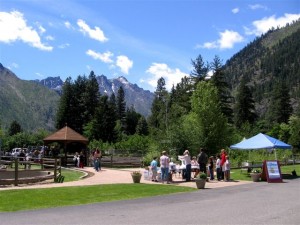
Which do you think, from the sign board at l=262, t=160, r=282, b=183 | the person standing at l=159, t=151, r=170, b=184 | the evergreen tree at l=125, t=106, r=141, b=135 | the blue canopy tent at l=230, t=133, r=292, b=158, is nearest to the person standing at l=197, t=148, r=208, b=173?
the person standing at l=159, t=151, r=170, b=184

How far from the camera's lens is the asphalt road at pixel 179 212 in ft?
35.6

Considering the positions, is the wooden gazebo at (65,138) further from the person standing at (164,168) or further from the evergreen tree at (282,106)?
the evergreen tree at (282,106)

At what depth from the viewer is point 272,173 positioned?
24094 mm

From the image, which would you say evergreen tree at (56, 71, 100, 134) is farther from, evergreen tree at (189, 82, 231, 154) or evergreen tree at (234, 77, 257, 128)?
evergreen tree at (189, 82, 231, 154)

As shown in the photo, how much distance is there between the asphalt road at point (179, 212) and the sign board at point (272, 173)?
7669 millimetres

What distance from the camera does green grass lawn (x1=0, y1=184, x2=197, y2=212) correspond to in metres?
14.2

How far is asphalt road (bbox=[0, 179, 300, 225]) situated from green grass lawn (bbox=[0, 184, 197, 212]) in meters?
1.06

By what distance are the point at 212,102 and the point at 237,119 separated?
151 ft

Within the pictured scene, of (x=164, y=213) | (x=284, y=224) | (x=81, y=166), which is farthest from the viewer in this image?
(x=81, y=166)

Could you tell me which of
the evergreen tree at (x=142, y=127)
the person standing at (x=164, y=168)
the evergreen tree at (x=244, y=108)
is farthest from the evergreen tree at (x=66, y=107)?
the person standing at (x=164, y=168)

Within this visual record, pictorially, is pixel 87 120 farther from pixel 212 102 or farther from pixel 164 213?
pixel 164 213

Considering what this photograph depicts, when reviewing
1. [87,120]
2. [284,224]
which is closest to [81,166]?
[284,224]

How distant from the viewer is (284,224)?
10281 mm

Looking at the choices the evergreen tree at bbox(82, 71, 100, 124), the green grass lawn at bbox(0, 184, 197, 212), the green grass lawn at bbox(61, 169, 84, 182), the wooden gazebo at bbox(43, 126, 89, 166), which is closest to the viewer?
the green grass lawn at bbox(0, 184, 197, 212)
